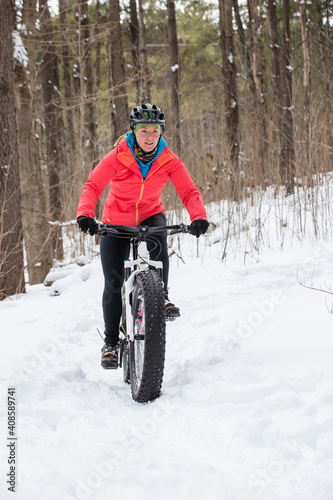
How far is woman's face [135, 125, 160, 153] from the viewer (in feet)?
10.2

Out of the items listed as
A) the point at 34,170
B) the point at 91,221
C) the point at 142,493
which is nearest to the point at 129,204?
the point at 91,221

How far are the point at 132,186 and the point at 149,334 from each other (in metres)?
1.18

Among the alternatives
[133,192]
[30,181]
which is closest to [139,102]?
[30,181]

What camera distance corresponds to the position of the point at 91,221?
9.16ft

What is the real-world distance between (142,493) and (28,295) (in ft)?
15.0

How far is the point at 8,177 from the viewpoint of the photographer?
238 inches

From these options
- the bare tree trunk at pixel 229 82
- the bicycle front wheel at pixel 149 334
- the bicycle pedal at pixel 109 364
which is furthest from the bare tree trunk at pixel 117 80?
the bicycle front wheel at pixel 149 334

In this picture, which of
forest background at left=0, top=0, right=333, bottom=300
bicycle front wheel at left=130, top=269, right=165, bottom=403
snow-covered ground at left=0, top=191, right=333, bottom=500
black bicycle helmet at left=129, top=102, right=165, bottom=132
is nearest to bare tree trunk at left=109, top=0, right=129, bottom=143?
forest background at left=0, top=0, right=333, bottom=300

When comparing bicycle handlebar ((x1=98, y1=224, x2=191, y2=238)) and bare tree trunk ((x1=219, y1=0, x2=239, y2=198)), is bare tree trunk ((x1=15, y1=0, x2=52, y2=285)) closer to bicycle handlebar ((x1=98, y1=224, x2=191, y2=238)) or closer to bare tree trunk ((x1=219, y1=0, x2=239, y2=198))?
bicycle handlebar ((x1=98, y1=224, x2=191, y2=238))

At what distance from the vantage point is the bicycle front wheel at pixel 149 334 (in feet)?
8.59

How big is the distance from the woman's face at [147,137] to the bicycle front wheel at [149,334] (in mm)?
905

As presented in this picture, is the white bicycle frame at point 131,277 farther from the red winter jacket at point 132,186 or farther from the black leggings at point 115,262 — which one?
the red winter jacket at point 132,186

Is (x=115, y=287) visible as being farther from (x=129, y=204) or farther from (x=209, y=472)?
(x=209, y=472)

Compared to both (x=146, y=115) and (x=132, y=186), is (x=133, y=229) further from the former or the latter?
(x=146, y=115)
